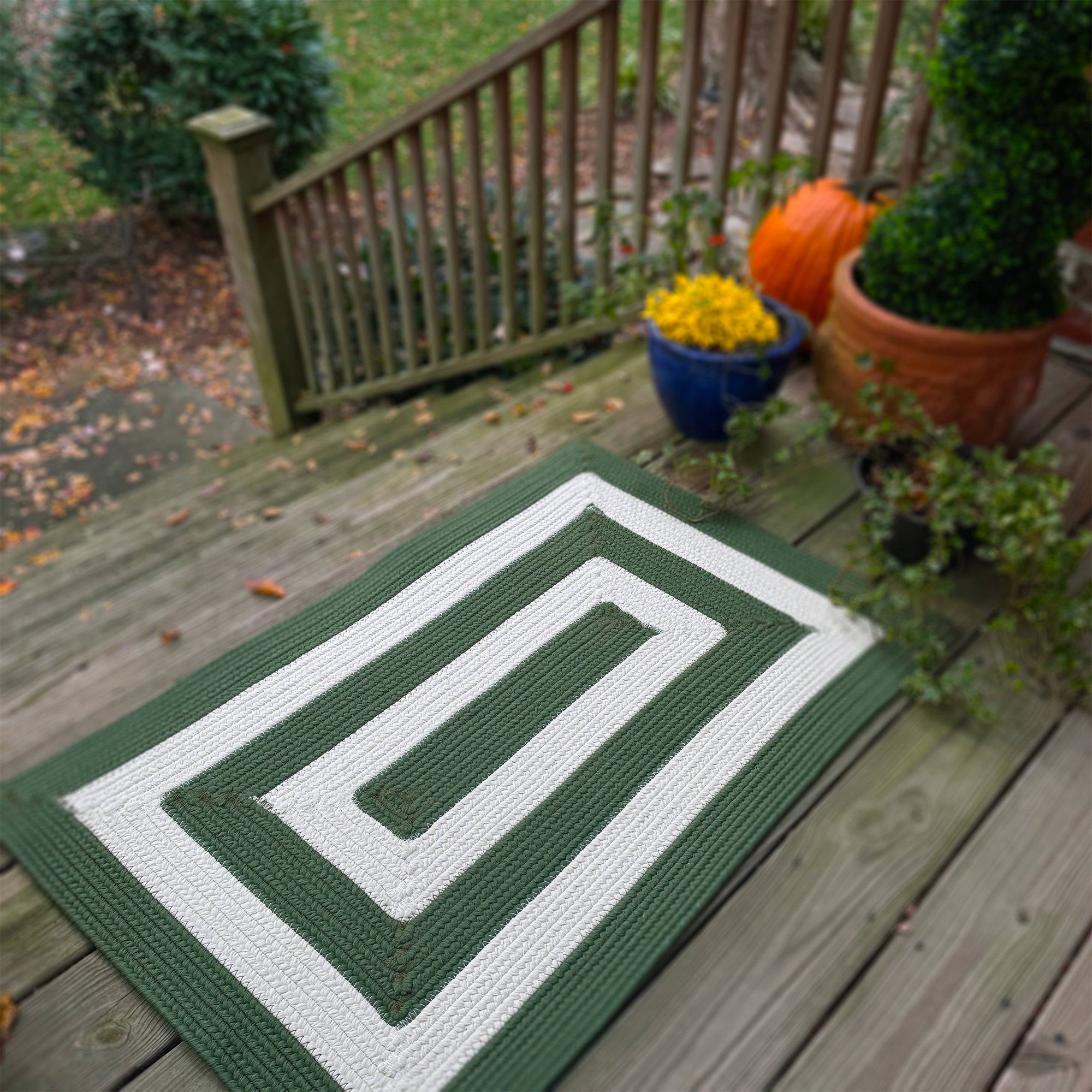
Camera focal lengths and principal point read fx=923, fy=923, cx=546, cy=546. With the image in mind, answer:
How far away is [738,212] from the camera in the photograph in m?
3.96

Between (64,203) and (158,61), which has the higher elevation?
(158,61)

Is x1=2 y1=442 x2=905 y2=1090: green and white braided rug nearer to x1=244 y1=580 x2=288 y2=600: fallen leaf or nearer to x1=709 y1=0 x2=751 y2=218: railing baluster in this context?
x1=244 y1=580 x2=288 y2=600: fallen leaf

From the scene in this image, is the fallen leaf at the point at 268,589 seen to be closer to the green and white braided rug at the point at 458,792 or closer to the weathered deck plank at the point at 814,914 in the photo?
the green and white braided rug at the point at 458,792

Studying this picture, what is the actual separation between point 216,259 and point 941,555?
15.0ft

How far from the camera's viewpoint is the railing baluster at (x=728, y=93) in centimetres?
211

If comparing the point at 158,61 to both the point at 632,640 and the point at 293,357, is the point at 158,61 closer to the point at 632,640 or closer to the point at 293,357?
the point at 293,357

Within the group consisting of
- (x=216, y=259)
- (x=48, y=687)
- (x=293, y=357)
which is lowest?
(x=216, y=259)

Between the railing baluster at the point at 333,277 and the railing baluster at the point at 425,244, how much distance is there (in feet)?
0.91

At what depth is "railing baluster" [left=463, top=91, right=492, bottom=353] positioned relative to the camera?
2393 millimetres

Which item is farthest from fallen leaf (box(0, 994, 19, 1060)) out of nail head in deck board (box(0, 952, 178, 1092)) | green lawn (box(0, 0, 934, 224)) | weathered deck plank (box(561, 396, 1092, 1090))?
green lawn (box(0, 0, 934, 224))

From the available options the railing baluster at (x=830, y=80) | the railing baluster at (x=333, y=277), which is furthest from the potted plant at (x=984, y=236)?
the railing baluster at (x=333, y=277)

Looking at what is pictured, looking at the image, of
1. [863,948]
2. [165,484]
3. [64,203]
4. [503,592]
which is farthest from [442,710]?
[64,203]

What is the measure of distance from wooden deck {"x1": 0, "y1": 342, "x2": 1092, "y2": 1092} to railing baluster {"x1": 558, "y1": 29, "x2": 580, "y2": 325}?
99 centimetres

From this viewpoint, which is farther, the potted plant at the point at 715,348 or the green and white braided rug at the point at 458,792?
the potted plant at the point at 715,348
